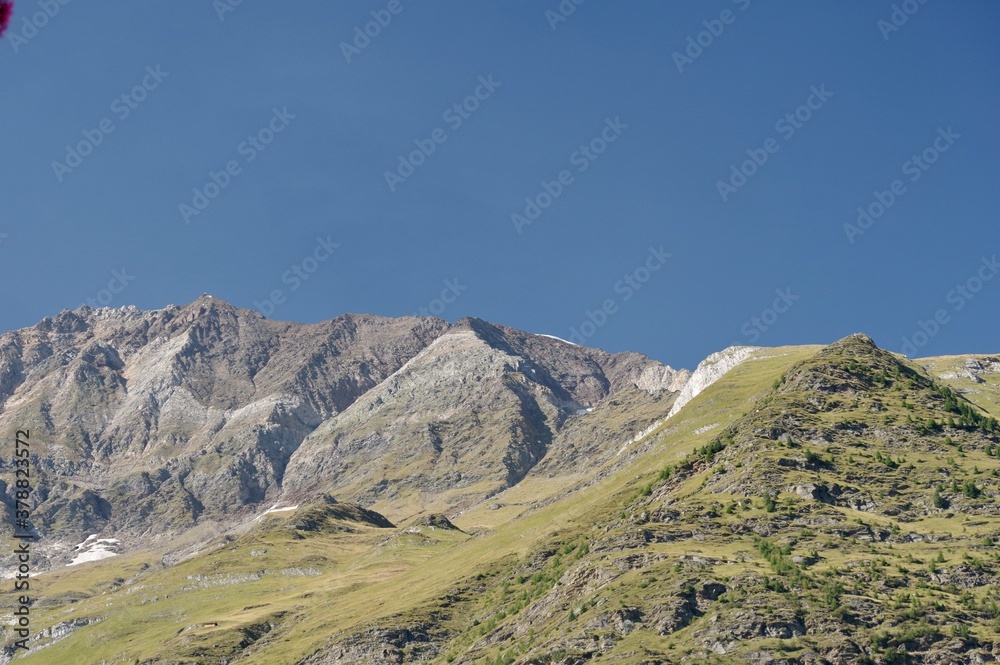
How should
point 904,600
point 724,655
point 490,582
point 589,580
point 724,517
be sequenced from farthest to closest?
point 490,582 < point 724,517 < point 589,580 < point 904,600 < point 724,655

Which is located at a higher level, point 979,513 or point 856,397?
point 856,397

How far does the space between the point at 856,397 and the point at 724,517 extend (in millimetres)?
58032

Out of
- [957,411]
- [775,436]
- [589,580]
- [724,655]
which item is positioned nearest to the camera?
[724,655]

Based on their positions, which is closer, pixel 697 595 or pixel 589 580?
pixel 697 595

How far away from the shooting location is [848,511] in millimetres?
135500

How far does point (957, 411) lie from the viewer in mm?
172875

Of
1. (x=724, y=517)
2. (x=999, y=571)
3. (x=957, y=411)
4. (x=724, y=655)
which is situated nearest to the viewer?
(x=724, y=655)

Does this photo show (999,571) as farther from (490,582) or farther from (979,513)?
(490,582)

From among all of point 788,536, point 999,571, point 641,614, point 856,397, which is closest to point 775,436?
point 856,397

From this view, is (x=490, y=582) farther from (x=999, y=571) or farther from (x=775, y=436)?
(x=999, y=571)

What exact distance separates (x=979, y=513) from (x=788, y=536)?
1059 inches

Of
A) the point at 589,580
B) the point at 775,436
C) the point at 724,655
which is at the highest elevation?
the point at 775,436

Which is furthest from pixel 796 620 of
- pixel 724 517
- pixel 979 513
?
pixel 979 513

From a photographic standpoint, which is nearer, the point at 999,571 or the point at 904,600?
the point at 904,600
